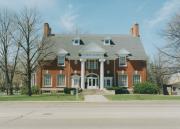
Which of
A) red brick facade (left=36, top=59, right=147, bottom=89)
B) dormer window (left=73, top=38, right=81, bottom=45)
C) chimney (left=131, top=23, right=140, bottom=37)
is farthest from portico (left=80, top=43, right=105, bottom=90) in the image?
chimney (left=131, top=23, right=140, bottom=37)

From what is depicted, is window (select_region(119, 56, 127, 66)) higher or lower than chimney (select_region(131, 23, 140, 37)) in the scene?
lower

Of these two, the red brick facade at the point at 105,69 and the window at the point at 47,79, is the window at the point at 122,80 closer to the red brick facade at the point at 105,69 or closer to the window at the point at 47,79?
the red brick facade at the point at 105,69

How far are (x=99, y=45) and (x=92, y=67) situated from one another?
15.2ft

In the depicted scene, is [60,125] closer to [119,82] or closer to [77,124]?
[77,124]

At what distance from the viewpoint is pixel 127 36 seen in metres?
71.6

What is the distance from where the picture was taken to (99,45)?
68938mm

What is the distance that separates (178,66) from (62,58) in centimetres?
2383

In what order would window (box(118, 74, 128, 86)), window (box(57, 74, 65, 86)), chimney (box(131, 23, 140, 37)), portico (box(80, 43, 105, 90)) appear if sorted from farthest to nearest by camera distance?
chimney (box(131, 23, 140, 37))
window (box(57, 74, 65, 86))
window (box(118, 74, 128, 86))
portico (box(80, 43, 105, 90))

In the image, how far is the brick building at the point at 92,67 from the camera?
65812 millimetres

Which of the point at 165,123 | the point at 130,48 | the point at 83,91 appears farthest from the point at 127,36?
the point at 165,123

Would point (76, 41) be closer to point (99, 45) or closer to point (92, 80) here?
point (99, 45)

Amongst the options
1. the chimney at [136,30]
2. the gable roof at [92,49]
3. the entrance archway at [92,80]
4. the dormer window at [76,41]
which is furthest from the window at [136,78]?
the dormer window at [76,41]

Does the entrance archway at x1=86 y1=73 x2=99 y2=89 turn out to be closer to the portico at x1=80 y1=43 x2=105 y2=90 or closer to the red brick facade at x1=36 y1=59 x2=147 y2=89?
the portico at x1=80 y1=43 x2=105 y2=90

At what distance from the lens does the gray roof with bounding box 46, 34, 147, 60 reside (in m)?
67.3
